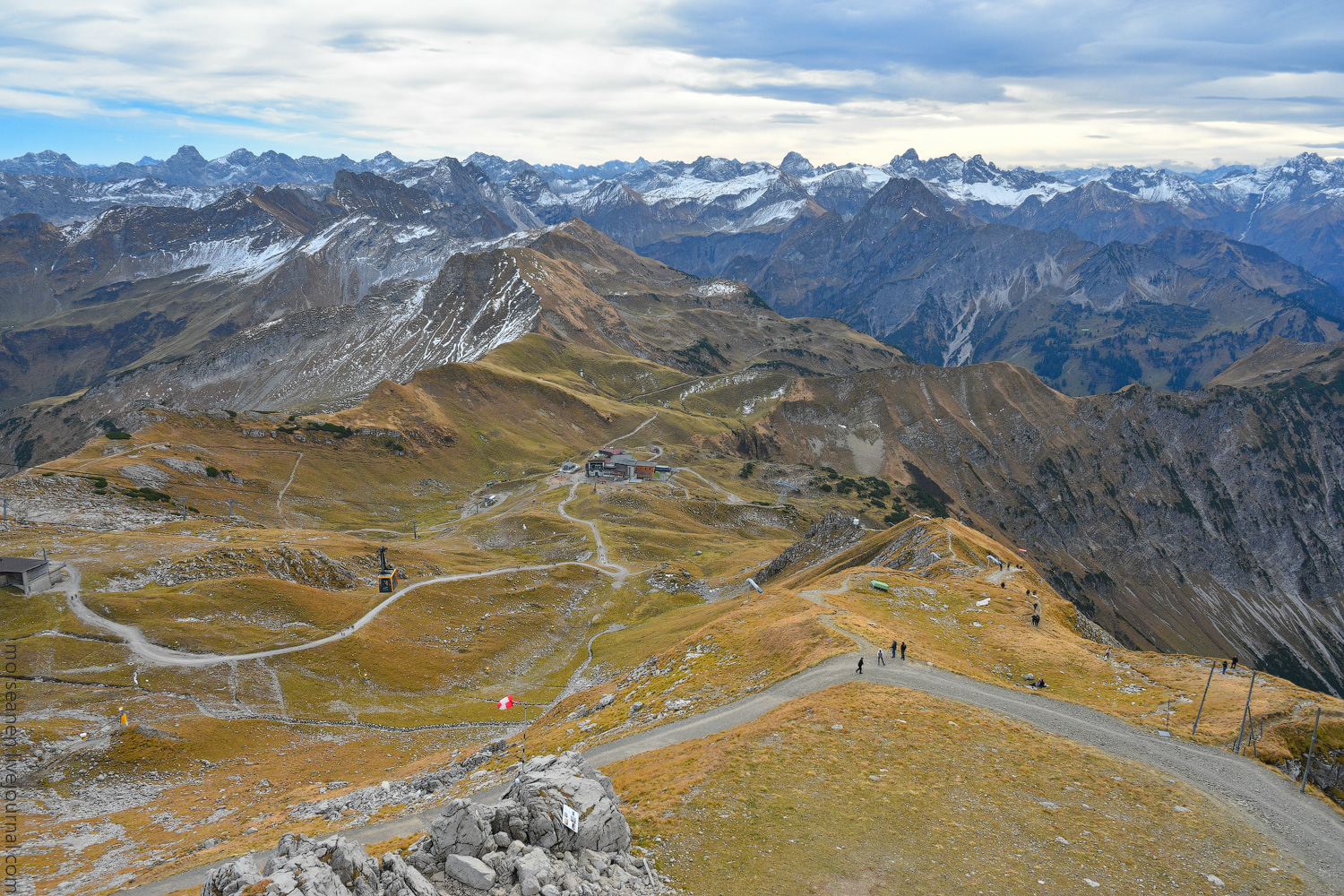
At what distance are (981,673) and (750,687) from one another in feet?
61.0

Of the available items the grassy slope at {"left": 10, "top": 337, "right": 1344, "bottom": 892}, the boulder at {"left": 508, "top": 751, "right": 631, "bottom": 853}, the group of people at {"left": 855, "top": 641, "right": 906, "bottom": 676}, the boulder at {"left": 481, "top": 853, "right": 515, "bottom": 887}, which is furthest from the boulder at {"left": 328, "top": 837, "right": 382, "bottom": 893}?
the group of people at {"left": 855, "top": 641, "right": 906, "bottom": 676}

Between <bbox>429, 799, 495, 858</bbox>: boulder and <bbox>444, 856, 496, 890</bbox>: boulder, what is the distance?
2.18ft

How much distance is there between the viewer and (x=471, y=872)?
27875 millimetres

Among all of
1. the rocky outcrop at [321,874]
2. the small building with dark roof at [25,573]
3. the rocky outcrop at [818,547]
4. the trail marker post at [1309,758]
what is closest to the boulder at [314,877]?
the rocky outcrop at [321,874]

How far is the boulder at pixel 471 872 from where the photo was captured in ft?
91.0

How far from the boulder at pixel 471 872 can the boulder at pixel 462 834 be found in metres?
0.66

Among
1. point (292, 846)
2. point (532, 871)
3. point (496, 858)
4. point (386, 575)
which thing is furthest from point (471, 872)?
point (386, 575)

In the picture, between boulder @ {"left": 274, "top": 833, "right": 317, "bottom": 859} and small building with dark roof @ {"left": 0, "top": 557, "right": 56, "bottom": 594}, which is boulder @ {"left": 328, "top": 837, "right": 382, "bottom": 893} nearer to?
boulder @ {"left": 274, "top": 833, "right": 317, "bottom": 859}

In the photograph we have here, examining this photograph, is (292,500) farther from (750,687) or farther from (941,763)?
(941,763)

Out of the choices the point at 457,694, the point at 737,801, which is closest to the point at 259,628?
the point at 457,694

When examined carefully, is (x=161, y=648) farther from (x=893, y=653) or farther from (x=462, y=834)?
(x=893, y=653)

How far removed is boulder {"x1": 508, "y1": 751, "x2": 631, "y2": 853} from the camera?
30.1 metres

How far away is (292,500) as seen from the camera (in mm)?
155500

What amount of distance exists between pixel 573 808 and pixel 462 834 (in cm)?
467
